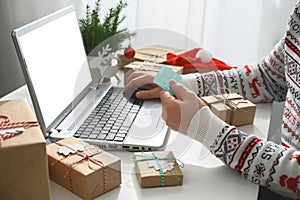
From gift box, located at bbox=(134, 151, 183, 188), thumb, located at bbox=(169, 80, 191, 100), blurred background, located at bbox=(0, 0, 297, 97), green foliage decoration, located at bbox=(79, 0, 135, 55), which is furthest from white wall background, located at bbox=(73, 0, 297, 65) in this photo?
gift box, located at bbox=(134, 151, 183, 188)

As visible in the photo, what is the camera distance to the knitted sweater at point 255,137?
77cm

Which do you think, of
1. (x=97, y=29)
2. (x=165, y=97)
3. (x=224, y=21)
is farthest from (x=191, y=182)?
(x=224, y=21)

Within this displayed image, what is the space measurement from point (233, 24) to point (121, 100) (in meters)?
0.78

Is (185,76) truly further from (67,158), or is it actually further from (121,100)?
(67,158)

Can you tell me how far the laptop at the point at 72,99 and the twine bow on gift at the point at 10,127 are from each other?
168mm

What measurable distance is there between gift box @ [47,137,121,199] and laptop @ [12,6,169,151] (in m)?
0.09

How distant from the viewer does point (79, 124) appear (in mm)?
884

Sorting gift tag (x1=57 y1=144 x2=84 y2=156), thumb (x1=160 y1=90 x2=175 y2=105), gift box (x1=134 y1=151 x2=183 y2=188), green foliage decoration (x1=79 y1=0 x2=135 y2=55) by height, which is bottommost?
gift box (x1=134 y1=151 x2=183 y2=188)

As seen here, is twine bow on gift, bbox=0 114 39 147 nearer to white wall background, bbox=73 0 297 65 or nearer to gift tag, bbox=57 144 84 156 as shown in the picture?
gift tag, bbox=57 144 84 156

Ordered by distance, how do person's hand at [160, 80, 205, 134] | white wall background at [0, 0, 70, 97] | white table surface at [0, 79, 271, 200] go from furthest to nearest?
white wall background at [0, 0, 70, 97] < person's hand at [160, 80, 205, 134] < white table surface at [0, 79, 271, 200]

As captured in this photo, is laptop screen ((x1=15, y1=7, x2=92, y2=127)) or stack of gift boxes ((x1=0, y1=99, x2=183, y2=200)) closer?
stack of gift boxes ((x1=0, y1=99, x2=183, y2=200))

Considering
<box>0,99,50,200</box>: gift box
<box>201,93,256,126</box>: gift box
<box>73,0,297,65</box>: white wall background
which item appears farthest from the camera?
<box>73,0,297,65</box>: white wall background

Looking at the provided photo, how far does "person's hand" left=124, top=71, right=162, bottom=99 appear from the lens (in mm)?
976

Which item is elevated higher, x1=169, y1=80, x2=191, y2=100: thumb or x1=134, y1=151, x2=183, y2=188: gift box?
x1=169, y1=80, x2=191, y2=100: thumb
